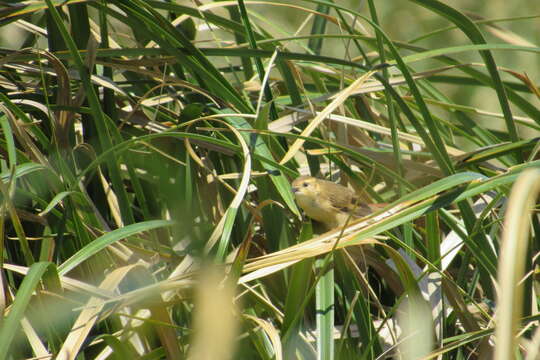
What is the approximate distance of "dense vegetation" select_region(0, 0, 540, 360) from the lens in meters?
1.56

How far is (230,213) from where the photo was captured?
1631 millimetres

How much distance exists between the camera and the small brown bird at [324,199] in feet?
7.41

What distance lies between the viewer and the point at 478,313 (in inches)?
75.1

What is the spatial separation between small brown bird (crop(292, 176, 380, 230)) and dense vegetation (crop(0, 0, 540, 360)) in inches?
2.1

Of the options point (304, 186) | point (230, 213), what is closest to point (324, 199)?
point (304, 186)

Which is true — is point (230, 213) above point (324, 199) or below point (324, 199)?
above

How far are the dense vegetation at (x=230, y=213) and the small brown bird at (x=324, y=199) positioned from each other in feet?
0.18

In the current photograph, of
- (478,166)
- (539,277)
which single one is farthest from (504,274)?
(478,166)

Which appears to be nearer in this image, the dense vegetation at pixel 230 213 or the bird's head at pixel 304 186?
the dense vegetation at pixel 230 213

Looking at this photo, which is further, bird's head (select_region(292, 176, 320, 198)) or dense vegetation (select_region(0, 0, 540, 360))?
bird's head (select_region(292, 176, 320, 198))

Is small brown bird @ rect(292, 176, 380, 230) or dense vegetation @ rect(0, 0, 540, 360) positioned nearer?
dense vegetation @ rect(0, 0, 540, 360)

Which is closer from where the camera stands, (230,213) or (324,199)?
(230,213)

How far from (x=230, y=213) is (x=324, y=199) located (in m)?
0.80

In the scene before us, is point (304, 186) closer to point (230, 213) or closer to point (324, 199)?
point (324, 199)
